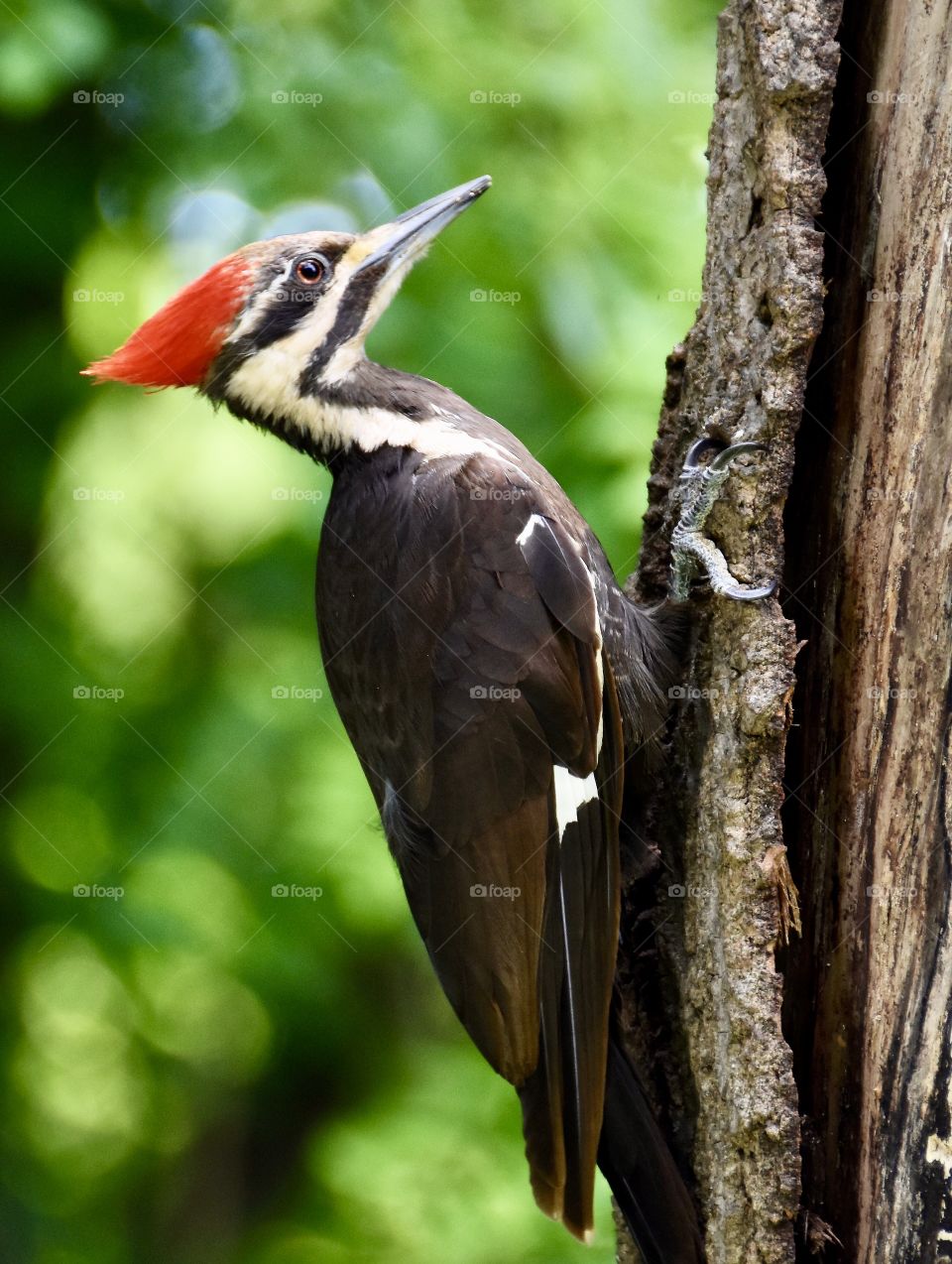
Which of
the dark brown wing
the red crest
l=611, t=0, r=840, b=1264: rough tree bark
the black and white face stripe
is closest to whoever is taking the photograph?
l=611, t=0, r=840, b=1264: rough tree bark

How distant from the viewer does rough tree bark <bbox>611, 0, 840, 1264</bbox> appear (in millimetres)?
1529

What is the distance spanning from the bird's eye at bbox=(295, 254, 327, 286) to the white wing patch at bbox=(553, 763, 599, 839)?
0.99 m

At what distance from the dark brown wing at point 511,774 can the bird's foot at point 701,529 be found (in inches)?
6.3

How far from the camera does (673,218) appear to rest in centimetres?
229

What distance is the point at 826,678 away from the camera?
159 centimetres

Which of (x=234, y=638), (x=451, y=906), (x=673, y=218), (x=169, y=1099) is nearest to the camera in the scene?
(x=451, y=906)

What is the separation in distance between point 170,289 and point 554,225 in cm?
83

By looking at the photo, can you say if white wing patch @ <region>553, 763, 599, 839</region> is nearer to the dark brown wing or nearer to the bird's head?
the dark brown wing

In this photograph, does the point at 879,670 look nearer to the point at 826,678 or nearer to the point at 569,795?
the point at 826,678

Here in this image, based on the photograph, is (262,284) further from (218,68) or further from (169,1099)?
(169,1099)

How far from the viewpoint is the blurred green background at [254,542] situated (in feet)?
7.41

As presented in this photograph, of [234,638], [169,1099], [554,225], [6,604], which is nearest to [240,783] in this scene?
[234,638]

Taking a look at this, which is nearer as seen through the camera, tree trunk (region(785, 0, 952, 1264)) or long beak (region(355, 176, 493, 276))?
tree trunk (region(785, 0, 952, 1264))

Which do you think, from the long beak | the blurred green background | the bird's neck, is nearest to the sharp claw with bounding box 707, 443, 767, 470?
the bird's neck
